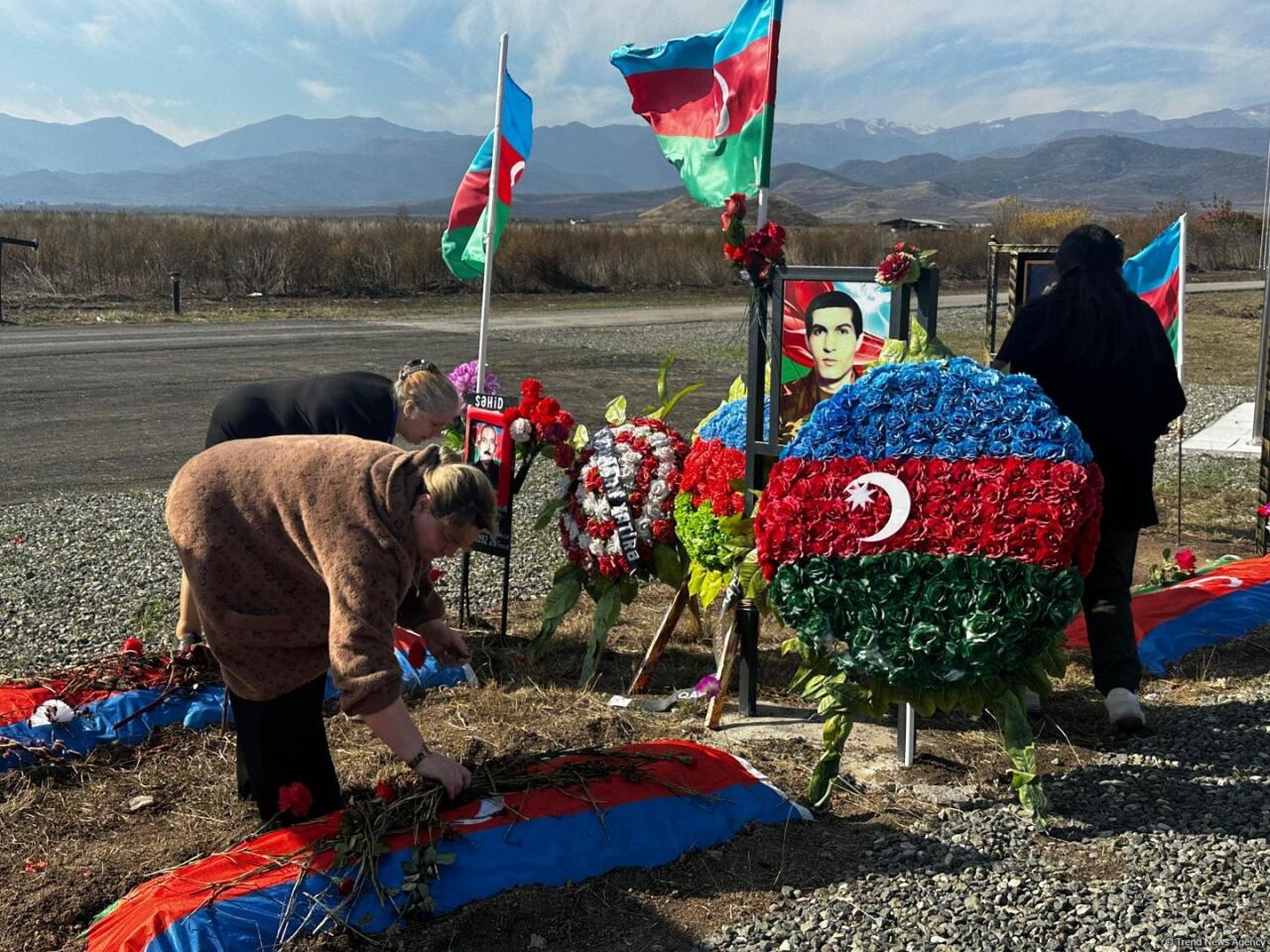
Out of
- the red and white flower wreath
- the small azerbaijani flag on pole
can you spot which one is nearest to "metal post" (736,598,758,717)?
the red and white flower wreath

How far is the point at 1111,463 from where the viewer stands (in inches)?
188

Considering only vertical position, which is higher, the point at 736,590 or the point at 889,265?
the point at 889,265

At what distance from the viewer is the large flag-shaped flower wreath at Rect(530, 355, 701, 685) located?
541 centimetres

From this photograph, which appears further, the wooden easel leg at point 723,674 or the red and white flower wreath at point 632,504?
the red and white flower wreath at point 632,504

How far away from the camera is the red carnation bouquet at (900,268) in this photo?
4.44m

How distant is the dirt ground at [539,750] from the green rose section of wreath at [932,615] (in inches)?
21.4

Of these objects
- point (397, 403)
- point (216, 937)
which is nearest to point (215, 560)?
point (216, 937)

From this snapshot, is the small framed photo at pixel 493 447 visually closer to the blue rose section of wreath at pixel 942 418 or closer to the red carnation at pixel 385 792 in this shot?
the blue rose section of wreath at pixel 942 418

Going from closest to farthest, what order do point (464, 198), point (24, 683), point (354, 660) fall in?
point (354, 660) < point (24, 683) < point (464, 198)

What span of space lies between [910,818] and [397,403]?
2510mm

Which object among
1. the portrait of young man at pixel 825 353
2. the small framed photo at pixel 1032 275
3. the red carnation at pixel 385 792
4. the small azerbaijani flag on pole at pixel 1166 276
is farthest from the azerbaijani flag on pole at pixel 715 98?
the small framed photo at pixel 1032 275

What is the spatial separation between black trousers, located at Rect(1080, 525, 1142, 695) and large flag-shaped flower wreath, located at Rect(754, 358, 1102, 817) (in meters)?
0.79

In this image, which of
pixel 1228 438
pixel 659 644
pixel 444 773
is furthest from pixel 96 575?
pixel 1228 438

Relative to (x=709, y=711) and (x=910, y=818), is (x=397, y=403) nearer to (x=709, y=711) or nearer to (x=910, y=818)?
(x=709, y=711)
